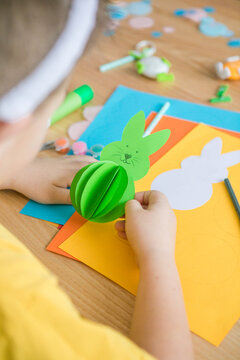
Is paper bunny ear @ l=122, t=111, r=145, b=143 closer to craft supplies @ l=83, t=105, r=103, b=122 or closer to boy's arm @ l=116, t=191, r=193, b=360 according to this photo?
boy's arm @ l=116, t=191, r=193, b=360

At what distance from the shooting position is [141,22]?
106 centimetres

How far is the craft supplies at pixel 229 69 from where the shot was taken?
0.85 m

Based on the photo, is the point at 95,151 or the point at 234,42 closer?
the point at 95,151

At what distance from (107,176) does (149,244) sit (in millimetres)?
128

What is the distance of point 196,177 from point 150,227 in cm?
16

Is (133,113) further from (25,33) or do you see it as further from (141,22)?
(25,33)

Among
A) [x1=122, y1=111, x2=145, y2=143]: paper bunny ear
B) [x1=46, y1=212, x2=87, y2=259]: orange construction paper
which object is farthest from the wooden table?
[x1=122, y1=111, x2=145, y2=143]: paper bunny ear

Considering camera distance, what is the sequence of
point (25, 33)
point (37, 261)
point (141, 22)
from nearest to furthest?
1. point (25, 33)
2. point (37, 261)
3. point (141, 22)

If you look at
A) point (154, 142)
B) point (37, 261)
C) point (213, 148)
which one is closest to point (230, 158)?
point (213, 148)

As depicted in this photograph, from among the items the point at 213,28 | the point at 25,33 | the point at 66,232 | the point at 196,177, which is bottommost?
the point at 66,232

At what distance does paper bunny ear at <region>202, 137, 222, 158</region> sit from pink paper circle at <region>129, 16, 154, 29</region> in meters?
0.51

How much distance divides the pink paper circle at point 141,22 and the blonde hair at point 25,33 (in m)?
0.80

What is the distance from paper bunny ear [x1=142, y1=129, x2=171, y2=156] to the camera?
0.59 metres

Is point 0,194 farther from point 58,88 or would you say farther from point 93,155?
point 58,88
